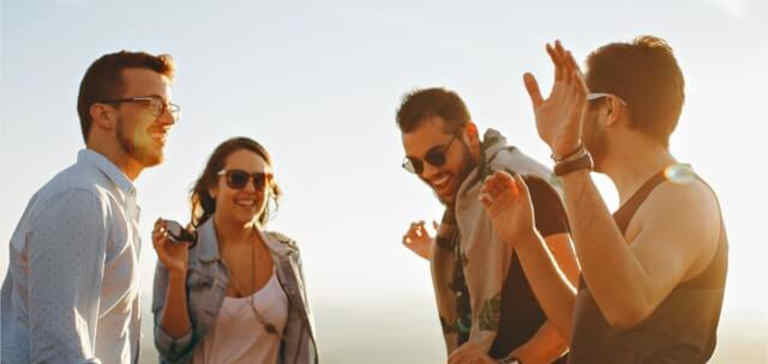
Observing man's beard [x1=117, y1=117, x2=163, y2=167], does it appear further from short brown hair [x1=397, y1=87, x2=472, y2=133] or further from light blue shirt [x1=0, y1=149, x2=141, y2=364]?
short brown hair [x1=397, y1=87, x2=472, y2=133]

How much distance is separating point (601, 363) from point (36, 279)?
2.22 meters

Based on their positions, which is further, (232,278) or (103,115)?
(232,278)

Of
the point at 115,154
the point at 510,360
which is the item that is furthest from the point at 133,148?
the point at 510,360

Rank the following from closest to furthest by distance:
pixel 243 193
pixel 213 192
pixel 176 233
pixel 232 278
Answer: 1. pixel 176 233
2. pixel 232 278
3. pixel 243 193
4. pixel 213 192

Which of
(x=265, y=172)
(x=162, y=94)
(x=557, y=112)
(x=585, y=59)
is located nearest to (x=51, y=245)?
(x=162, y=94)

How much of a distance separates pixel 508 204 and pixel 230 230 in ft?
10.8

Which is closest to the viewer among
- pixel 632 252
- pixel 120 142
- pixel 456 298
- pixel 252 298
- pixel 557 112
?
pixel 632 252

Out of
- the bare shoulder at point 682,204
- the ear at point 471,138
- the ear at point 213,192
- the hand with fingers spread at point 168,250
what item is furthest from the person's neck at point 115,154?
the bare shoulder at point 682,204

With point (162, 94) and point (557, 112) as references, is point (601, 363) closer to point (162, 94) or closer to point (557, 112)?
point (557, 112)

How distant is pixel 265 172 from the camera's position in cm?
631

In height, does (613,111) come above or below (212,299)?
above

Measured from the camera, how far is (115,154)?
3947 millimetres

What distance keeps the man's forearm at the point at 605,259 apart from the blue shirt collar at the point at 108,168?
215cm

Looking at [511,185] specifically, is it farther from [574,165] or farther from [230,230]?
[230,230]
